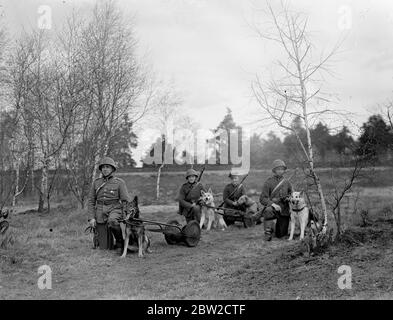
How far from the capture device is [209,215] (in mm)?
13633

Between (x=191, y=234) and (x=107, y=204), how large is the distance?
2076 millimetres

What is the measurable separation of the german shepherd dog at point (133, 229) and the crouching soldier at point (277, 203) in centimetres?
314

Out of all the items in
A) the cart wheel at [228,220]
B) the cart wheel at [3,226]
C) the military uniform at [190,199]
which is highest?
the military uniform at [190,199]

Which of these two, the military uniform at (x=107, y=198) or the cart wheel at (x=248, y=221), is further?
the cart wheel at (x=248, y=221)

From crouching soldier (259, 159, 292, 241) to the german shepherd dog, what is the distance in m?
3.14

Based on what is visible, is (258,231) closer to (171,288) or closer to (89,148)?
(171,288)

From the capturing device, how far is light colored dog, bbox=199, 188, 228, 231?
1310 cm

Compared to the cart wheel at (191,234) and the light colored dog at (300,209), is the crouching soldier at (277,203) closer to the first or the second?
the light colored dog at (300,209)

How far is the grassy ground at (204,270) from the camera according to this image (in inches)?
250

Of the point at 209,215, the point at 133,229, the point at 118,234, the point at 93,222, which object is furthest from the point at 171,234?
the point at 209,215

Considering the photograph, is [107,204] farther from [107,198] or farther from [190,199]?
[190,199]

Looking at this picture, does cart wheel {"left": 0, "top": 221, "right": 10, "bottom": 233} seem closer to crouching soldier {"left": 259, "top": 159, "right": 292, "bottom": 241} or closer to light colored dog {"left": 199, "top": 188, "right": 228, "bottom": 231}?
light colored dog {"left": 199, "top": 188, "right": 228, "bottom": 231}

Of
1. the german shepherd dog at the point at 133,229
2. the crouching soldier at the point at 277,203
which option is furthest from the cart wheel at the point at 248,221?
the german shepherd dog at the point at 133,229

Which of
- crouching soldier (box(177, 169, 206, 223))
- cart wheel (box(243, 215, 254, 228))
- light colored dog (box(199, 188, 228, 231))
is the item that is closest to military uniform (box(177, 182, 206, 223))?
crouching soldier (box(177, 169, 206, 223))
